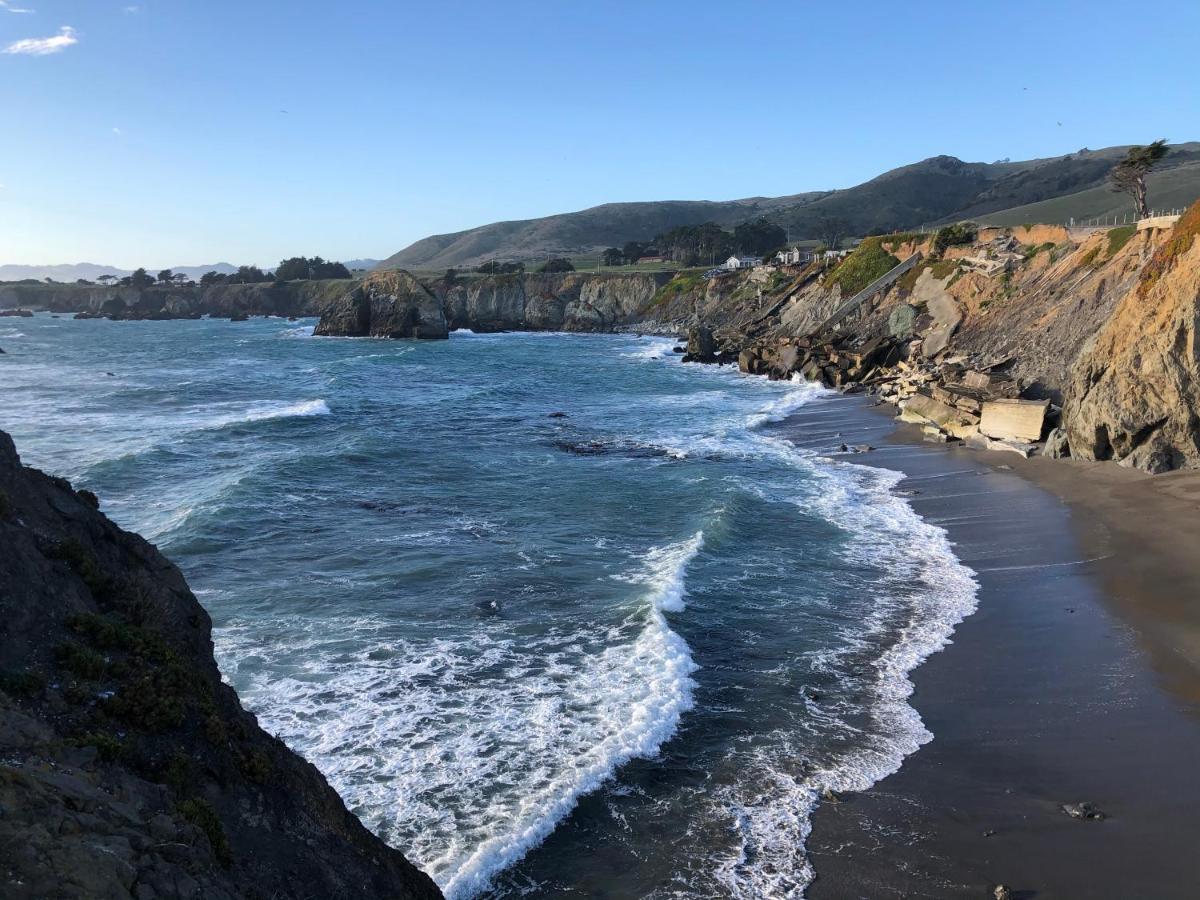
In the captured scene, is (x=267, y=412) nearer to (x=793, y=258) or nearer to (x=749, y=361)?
(x=749, y=361)

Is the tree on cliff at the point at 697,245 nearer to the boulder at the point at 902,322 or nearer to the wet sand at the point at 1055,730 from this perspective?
the boulder at the point at 902,322

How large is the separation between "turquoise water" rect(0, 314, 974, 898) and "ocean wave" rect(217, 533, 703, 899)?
4 centimetres

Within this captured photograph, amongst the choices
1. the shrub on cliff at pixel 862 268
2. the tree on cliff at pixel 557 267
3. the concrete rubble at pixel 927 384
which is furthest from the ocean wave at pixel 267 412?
the tree on cliff at pixel 557 267

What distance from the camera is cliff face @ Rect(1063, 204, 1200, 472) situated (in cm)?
2166

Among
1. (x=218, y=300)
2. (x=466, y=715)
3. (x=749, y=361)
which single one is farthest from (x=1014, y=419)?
(x=218, y=300)

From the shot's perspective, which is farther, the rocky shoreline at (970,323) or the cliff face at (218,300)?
the cliff face at (218,300)

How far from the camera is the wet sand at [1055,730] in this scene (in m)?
8.56

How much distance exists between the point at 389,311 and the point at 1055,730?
8813 centimetres

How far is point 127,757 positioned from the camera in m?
5.25

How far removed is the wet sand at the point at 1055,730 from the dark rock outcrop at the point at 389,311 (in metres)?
78.1

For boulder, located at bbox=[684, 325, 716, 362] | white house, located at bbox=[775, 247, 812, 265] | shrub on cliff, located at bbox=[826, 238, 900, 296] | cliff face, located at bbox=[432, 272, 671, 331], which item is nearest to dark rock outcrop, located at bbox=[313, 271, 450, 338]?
cliff face, located at bbox=[432, 272, 671, 331]

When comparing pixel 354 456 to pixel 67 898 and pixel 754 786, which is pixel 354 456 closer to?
pixel 754 786

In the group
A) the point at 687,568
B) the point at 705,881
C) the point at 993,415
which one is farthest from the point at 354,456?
the point at 705,881

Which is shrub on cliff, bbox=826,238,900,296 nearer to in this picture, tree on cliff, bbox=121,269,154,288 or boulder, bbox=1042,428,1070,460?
boulder, bbox=1042,428,1070,460
